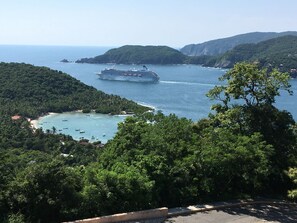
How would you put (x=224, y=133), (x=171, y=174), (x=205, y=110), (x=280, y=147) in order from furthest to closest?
(x=205, y=110)
(x=280, y=147)
(x=224, y=133)
(x=171, y=174)

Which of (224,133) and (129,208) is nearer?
(129,208)

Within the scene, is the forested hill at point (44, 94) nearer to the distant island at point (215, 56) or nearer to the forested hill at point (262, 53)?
the forested hill at point (262, 53)

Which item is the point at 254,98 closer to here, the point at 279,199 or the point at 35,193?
the point at 279,199

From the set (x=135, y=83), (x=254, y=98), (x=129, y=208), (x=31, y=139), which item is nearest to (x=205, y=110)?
(x=31, y=139)

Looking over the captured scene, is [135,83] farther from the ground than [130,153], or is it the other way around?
[130,153]

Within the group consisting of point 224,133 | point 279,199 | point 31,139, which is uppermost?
point 224,133

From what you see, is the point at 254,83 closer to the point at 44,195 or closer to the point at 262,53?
the point at 44,195

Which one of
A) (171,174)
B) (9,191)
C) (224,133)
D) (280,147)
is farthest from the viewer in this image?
(280,147)

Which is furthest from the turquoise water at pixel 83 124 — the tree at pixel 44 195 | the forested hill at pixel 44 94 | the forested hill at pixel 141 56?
the forested hill at pixel 141 56
